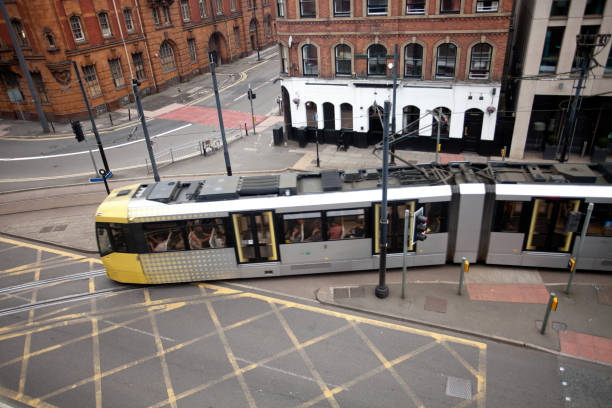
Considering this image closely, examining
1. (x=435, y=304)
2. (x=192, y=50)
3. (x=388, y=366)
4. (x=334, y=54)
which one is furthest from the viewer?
(x=192, y=50)

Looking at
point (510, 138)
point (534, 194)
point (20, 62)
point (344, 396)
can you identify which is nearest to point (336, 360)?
point (344, 396)

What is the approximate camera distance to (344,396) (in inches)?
409

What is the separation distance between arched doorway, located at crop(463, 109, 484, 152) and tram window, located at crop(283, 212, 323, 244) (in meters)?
14.6

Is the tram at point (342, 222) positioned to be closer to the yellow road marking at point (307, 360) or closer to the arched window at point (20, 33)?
the yellow road marking at point (307, 360)

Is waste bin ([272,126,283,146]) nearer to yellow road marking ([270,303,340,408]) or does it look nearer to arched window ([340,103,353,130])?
arched window ([340,103,353,130])

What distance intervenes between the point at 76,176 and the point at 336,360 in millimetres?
21215

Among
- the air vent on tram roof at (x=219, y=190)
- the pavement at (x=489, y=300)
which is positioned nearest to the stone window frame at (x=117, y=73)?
the pavement at (x=489, y=300)

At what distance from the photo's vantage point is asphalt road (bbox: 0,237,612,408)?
10422mm

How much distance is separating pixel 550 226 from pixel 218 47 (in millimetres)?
45037

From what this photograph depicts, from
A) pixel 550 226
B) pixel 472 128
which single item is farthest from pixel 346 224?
pixel 472 128

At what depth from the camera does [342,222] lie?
45.4 feet

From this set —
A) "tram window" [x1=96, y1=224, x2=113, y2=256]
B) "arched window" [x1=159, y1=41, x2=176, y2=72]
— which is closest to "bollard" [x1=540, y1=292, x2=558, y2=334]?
"tram window" [x1=96, y1=224, x2=113, y2=256]

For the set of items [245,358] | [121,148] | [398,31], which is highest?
[398,31]

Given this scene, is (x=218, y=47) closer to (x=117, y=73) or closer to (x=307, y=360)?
(x=117, y=73)
